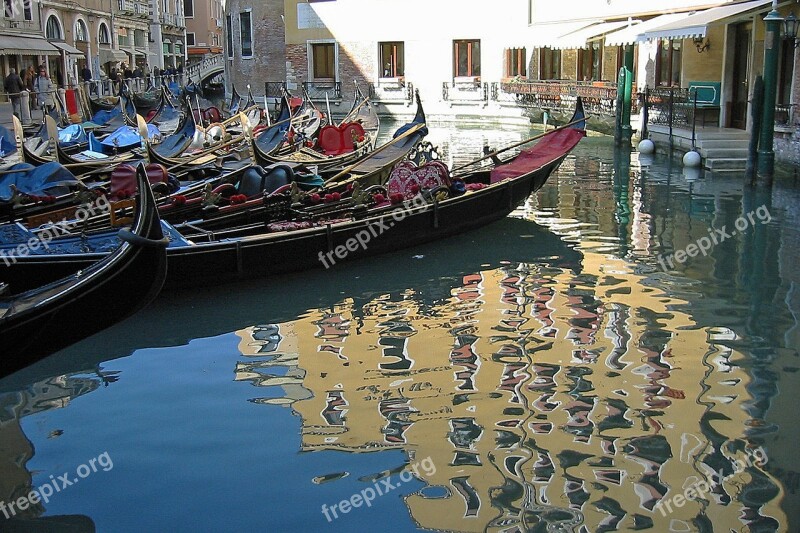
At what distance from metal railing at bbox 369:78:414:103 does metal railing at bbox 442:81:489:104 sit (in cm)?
66

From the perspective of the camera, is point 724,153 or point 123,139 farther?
point 123,139

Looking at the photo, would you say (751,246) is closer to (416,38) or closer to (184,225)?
(184,225)

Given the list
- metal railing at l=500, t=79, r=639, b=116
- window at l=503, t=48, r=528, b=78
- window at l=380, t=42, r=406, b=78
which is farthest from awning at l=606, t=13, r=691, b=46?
window at l=380, t=42, r=406, b=78

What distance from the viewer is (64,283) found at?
346cm

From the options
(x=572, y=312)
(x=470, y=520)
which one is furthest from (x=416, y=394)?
(x=572, y=312)

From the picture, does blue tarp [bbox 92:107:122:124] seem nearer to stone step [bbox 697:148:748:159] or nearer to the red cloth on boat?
the red cloth on boat

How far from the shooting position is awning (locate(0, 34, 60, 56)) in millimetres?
16328

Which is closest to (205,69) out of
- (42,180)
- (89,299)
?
(42,180)

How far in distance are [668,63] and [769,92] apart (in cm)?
441

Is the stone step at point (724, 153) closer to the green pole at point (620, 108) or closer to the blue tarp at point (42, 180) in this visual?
the green pole at point (620, 108)

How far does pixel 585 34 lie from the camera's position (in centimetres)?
1347

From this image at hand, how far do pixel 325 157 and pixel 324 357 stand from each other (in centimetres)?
454

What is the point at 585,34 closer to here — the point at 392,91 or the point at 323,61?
the point at 392,91

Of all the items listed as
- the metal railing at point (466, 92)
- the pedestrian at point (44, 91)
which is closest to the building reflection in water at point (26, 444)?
the pedestrian at point (44, 91)
